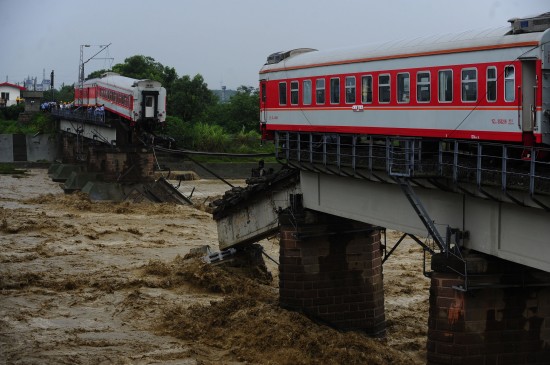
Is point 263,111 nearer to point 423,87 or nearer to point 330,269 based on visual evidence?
point 330,269

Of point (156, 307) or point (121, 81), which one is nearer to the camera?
point (156, 307)

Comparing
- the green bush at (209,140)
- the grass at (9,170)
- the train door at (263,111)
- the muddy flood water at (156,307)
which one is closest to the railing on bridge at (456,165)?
the train door at (263,111)

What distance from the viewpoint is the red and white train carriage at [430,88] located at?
19891 millimetres

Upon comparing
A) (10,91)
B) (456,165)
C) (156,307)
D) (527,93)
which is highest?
(10,91)

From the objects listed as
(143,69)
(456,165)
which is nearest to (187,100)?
(143,69)

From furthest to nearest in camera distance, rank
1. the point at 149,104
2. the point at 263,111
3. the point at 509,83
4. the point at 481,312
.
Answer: the point at 149,104 → the point at 263,111 → the point at 481,312 → the point at 509,83

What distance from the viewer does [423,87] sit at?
23594mm

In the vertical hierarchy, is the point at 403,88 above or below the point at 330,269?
above

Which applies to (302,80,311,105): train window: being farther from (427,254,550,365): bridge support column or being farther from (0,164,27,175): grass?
(0,164,27,175): grass

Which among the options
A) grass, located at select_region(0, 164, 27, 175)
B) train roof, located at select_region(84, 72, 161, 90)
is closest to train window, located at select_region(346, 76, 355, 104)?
train roof, located at select_region(84, 72, 161, 90)

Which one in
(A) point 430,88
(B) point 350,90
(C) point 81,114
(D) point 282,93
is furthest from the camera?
(C) point 81,114

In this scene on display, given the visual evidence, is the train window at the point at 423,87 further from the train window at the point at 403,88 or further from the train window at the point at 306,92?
the train window at the point at 306,92

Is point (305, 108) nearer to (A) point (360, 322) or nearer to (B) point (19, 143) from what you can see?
(A) point (360, 322)

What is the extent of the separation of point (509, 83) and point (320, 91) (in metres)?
9.16
